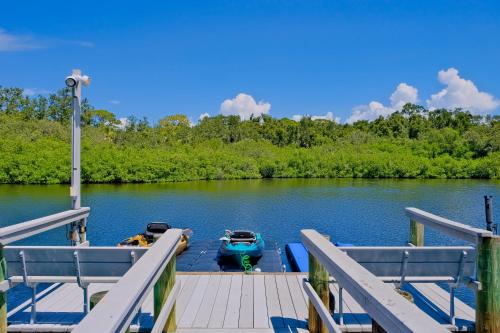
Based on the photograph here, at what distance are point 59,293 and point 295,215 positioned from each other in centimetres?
1584

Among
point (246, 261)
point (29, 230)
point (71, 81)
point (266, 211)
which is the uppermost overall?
point (71, 81)

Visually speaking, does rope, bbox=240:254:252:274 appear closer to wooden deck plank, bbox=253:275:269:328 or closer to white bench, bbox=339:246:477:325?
wooden deck plank, bbox=253:275:269:328

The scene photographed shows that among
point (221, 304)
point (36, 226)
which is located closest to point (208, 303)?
point (221, 304)

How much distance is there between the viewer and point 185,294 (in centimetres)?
410

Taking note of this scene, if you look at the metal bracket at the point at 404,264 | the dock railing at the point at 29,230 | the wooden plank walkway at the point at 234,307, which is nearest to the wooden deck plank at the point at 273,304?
the wooden plank walkway at the point at 234,307

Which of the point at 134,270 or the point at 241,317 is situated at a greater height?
the point at 134,270

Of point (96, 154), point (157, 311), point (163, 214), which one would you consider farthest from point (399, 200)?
point (96, 154)

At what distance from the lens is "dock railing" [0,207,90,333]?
9.89 ft

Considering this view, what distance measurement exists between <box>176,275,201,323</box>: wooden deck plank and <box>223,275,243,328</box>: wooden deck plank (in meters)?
0.39

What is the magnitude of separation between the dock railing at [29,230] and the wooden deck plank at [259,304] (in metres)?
1.86

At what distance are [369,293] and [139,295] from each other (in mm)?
854

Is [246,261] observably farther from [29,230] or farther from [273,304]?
[29,230]

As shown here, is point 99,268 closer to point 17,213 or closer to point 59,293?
point 59,293

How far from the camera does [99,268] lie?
3.20m
